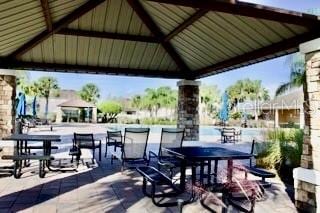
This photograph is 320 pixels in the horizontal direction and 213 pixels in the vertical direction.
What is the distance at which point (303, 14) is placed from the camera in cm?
473

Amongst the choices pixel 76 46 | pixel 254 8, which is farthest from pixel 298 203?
pixel 76 46

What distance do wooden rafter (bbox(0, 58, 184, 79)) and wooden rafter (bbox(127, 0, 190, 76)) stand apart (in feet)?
2.16

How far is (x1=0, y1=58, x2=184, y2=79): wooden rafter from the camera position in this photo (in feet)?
31.9

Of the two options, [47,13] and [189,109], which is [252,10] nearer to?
[47,13]

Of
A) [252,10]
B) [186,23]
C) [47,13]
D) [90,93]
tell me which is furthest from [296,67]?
[90,93]

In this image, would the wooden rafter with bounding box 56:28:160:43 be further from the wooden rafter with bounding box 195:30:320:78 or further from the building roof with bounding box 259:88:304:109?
the building roof with bounding box 259:88:304:109

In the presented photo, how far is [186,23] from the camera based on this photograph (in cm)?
748

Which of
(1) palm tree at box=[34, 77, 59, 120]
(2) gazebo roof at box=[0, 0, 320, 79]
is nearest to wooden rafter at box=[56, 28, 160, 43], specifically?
(2) gazebo roof at box=[0, 0, 320, 79]

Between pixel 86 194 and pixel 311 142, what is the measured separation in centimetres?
401

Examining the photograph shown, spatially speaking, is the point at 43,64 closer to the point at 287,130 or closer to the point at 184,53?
the point at 184,53

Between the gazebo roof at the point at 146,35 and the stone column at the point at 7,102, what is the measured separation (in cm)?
38

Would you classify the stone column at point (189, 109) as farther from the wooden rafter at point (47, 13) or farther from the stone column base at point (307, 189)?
the stone column base at point (307, 189)

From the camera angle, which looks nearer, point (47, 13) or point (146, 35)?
point (47, 13)

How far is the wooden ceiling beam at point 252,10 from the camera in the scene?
4.17 metres
